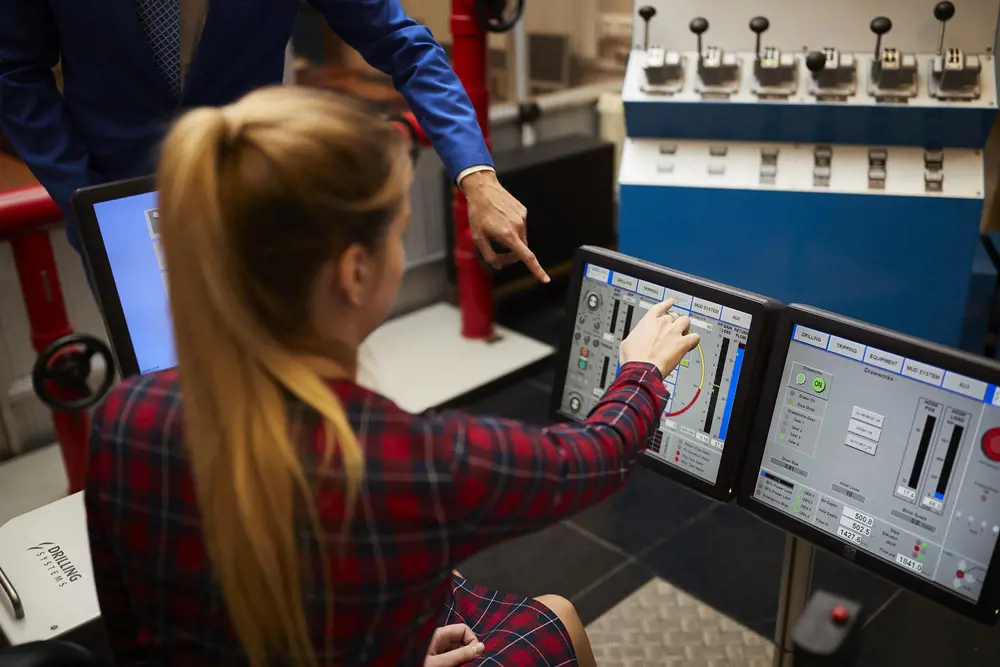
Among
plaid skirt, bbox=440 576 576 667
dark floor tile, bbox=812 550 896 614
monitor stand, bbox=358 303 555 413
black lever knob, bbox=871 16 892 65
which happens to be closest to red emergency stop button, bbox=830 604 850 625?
plaid skirt, bbox=440 576 576 667

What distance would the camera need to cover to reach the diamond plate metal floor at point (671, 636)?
6.83 ft

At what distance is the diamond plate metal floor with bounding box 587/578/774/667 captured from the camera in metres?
2.08

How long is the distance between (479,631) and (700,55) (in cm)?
196

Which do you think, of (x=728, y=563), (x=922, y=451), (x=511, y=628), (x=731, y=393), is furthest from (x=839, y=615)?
(x=728, y=563)

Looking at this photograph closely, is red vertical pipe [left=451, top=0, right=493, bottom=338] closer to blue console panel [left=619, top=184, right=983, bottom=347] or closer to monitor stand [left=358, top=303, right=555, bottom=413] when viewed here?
monitor stand [left=358, top=303, right=555, bottom=413]

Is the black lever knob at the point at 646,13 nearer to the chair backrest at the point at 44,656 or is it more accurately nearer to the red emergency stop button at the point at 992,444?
the red emergency stop button at the point at 992,444

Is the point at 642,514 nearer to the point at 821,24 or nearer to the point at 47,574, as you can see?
the point at 821,24

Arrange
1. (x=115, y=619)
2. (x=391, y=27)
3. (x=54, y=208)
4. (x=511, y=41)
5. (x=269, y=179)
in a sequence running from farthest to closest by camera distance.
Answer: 1. (x=511, y=41)
2. (x=54, y=208)
3. (x=391, y=27)
4. (x=115, y=619)
5. (x=269, y=179)

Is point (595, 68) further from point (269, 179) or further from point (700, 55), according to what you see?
point (269, 179)

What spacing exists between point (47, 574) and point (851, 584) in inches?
73.0

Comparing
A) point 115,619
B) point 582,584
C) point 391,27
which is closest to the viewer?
point 115,619

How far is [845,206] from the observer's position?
2.61 metres

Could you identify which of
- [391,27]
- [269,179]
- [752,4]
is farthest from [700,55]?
[269,179]

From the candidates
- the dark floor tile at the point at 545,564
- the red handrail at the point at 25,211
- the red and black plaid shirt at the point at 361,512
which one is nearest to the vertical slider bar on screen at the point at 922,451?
the red and black plaid shirt at the point at 361,512
